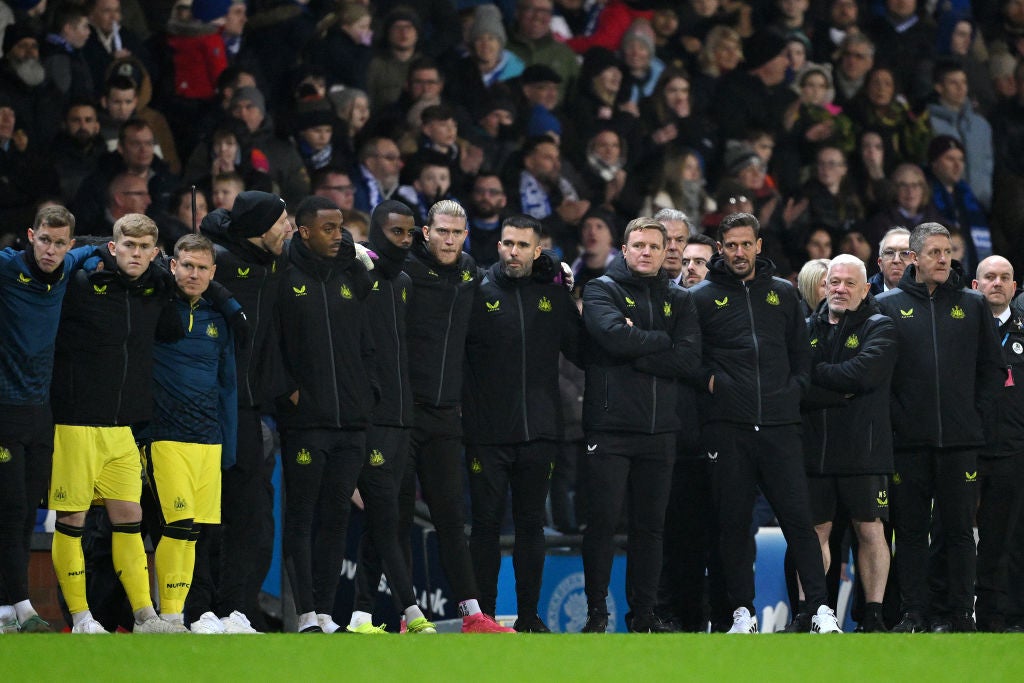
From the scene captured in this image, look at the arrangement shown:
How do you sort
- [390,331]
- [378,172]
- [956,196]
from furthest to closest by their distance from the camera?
[956,196], [378,172], [390,331]

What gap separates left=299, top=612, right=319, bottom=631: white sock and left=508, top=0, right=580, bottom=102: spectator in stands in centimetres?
731

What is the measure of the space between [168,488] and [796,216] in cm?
784

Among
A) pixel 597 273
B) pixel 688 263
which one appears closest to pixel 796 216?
pixel 597 273

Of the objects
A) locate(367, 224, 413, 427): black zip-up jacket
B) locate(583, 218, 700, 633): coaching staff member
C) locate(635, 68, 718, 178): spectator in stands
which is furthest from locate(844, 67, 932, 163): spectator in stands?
locate(367, 224, 413, 427): black zip-up jacket

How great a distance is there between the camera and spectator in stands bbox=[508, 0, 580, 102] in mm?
13789

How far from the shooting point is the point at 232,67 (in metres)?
11.7

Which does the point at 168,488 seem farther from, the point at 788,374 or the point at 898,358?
the point at 898,358

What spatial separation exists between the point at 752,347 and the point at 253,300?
2.53 m

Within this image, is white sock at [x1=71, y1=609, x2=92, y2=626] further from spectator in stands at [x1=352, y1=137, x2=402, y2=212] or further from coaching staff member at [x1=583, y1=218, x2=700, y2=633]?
spectator in stands at [x1=352, y1=137, x2=402, y2=212]

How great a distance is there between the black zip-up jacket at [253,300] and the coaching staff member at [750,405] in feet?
7.26

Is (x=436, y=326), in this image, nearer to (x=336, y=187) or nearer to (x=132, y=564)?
(x=132, y=564)

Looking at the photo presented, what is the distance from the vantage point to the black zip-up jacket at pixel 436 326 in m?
Result: 7.98

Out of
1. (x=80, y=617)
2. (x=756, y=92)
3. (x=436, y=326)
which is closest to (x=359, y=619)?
(x=80, y=617)

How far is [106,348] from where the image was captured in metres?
7.24
